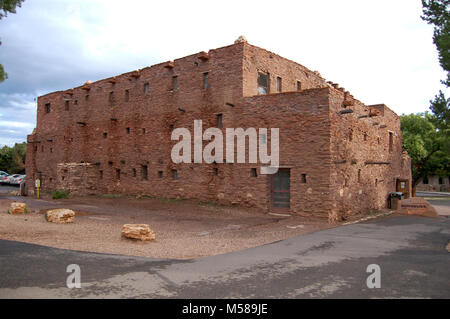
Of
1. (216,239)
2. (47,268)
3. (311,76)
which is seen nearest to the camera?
(47,268)

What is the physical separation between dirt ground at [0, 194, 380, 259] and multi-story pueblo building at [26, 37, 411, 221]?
154cm

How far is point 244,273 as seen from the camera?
611 cm

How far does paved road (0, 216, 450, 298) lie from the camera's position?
4.99 metres

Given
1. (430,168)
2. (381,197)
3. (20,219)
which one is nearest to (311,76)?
(381,197)

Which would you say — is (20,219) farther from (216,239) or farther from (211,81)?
(211,81)

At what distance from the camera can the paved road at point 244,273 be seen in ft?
16.4

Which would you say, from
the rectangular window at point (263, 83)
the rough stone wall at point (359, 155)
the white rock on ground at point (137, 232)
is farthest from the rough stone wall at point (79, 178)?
the rough stone wall at point (359, 155)

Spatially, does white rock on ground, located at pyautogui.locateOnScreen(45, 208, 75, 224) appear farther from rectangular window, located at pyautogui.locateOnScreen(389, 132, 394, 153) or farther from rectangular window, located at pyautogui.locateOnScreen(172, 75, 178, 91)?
rectangular window, located at pyautogui.locateOnScreen(389, 132, 394, 153)

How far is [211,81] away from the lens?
17.6 meters

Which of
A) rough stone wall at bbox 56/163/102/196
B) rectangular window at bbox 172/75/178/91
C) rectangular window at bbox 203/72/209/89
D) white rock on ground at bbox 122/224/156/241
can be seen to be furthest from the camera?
rough stone wall at bbox 56/163/102/196

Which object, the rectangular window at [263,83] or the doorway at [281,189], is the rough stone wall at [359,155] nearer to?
the doorway at [281,189]

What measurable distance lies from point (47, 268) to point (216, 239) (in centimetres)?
491

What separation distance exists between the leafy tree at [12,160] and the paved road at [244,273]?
50.6m

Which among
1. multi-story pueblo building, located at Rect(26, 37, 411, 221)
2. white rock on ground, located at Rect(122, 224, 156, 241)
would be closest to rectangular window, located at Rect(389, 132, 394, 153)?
multi-story pueblo building, located at Rect(26, 37, 411, 221)
